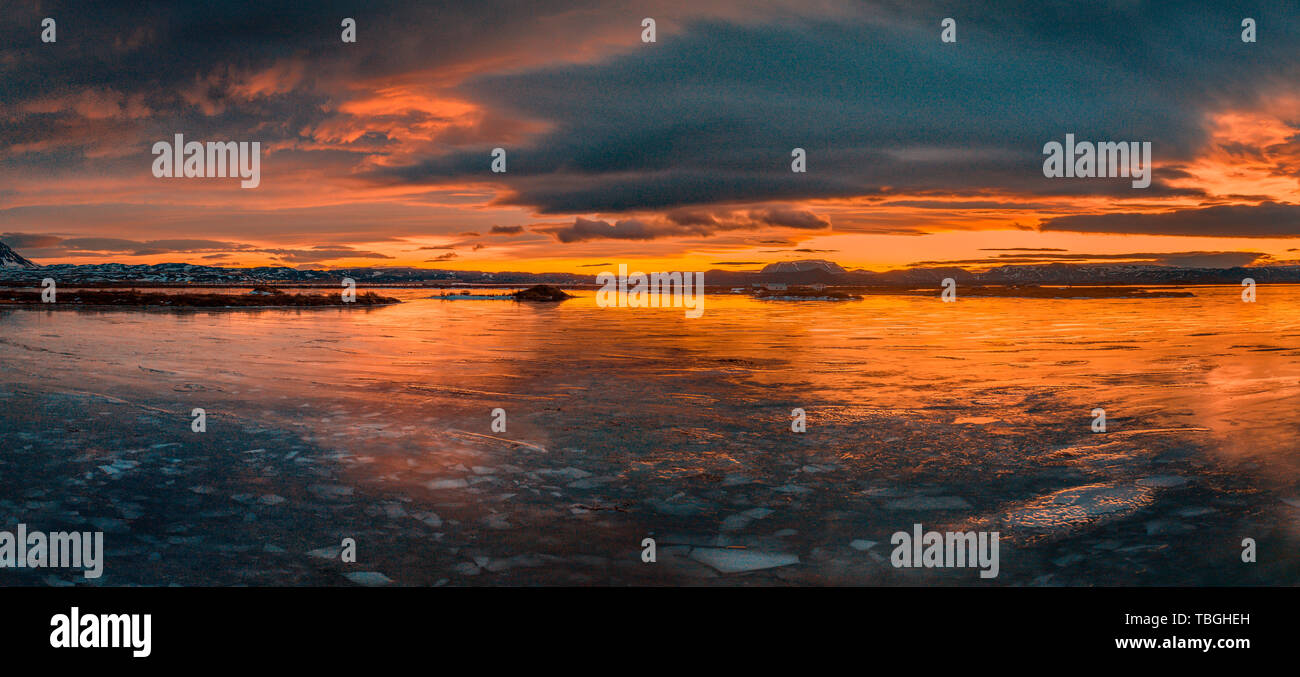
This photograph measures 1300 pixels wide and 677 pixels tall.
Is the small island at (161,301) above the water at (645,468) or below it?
above

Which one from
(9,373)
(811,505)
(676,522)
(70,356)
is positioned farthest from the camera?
(70,356)

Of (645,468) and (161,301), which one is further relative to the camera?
(161,301)

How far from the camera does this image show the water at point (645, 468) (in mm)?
4762

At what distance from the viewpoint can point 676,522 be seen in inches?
219

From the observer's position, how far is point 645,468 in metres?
7.08

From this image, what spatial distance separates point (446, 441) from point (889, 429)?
204 inches

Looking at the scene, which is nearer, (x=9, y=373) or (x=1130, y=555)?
(x=1130, y=555)

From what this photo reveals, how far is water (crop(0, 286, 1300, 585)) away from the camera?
4.76 metres

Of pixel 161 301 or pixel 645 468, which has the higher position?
pixel 161 301

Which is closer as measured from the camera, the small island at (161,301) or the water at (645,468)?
the water at (645,468)
